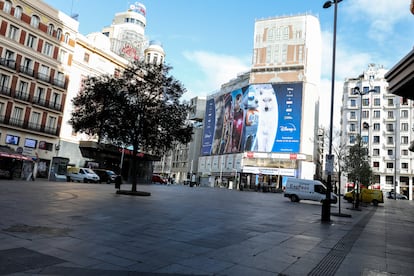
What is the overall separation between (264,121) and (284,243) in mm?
69947

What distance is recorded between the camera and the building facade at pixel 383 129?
78.3 meters

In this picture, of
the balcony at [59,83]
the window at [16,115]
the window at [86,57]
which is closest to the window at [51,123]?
the window at [16,115]

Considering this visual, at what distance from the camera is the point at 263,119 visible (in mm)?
77062

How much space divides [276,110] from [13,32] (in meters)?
52.6

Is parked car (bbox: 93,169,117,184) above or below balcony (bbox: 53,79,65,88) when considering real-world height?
below

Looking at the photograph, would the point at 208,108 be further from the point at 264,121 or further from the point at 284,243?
the point at 284,243

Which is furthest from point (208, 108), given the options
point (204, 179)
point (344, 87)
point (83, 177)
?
point (83, 177)

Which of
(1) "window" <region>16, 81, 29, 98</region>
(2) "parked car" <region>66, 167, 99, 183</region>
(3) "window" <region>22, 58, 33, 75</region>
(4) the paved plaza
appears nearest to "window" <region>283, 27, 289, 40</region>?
(3) "window" <region>22, 58, 33, 75</region>

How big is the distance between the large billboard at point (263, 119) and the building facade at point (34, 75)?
43.2 meters

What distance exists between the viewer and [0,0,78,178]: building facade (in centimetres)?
3969

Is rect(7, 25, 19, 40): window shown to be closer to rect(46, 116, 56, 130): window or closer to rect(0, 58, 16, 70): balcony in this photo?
rect(0, 58, 16, 70): balcony

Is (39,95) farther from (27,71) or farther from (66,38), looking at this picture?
(66,38)

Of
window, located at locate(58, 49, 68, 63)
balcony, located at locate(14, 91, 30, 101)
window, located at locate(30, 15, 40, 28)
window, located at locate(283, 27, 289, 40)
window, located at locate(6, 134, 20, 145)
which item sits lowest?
window, located at locate(6, 134, 20, 145)

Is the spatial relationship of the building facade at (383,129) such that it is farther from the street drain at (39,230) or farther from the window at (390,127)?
the street drain at (39,230)
